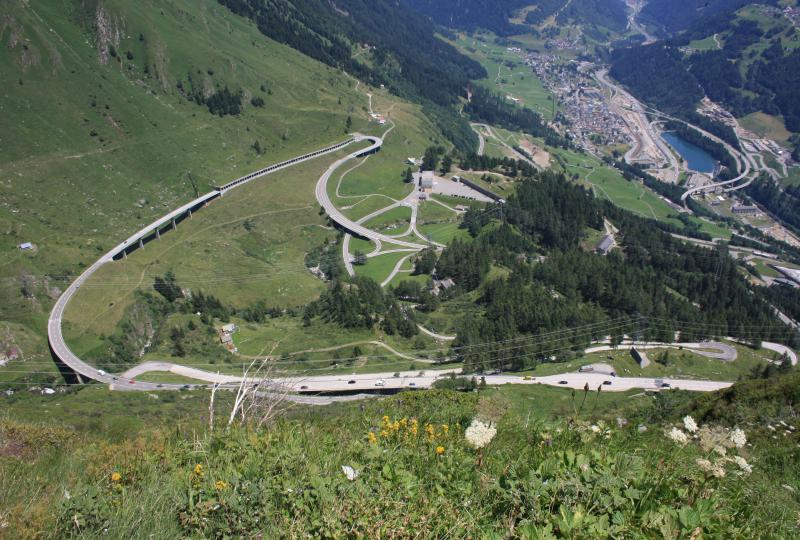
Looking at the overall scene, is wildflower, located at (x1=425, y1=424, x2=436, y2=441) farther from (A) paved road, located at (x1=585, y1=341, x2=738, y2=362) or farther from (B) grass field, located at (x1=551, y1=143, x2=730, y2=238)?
(B) grass field, located at (x1=551, y1=143, x2=730, y2=238)

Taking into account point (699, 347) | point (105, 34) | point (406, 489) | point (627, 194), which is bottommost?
point (699, 347)

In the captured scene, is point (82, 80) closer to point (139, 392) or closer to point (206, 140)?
point (206, 140)

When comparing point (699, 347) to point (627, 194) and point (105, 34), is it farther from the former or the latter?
point (105, 34)

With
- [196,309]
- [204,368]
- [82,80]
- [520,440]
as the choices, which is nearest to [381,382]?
[204,368]

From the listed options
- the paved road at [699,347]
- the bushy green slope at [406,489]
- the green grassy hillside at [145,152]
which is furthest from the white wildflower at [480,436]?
the green grassy hillside at [145,152]

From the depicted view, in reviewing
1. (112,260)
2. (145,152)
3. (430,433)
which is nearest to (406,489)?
(430,433)

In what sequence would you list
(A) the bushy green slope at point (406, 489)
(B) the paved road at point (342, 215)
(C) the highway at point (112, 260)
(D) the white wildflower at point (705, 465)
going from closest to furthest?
(A) the bushy green slope at point (406, 489)
(D) the white wildflower at point (705, 465)
(C) the highway at point (112, 260)
(B) the paved road at point (342, 215)

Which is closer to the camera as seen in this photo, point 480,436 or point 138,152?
point 480,436

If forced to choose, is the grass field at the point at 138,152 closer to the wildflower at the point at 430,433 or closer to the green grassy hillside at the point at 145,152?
the green grassy hillside at the point at 145,152
